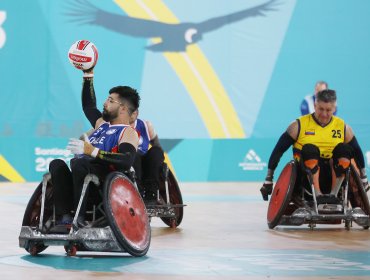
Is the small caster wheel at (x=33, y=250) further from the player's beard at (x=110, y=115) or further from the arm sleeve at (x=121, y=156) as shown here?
the player's beard at (x=110, y=115)

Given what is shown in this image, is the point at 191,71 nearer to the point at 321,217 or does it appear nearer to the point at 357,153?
the point at 357,153

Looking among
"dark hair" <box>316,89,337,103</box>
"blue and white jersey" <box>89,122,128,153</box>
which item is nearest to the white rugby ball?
"blue and white jersey" <box>89,122,128,153</box>

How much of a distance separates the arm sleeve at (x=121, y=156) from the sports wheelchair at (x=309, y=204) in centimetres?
226

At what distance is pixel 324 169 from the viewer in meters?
8.91

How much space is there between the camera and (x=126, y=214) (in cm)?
640

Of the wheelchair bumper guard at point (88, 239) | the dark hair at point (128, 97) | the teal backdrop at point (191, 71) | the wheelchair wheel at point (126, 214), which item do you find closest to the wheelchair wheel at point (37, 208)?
the wheelchair bumper guard at point (88, 239)

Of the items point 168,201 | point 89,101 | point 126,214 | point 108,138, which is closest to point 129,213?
point 126,214

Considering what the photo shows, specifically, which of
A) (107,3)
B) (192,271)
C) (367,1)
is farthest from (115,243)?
(367,1)

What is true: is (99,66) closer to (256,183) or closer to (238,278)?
(256,183)

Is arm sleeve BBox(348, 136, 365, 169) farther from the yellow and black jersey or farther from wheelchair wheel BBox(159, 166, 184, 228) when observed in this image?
wheelchair wheel BBox(159, 166, 184, 228)

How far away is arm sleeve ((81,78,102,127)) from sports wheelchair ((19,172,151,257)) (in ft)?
3.45

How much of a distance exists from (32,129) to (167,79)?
2.36m

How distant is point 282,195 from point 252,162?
808cm

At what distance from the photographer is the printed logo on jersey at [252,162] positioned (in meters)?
16.7
